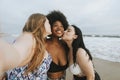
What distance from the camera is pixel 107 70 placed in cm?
929

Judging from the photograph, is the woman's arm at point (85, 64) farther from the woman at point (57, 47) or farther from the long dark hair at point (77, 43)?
the woman at point (57, 47)

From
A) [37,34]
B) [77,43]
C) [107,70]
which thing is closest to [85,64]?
[77,43]

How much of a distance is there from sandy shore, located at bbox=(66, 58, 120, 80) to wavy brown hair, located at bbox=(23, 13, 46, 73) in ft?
16.9

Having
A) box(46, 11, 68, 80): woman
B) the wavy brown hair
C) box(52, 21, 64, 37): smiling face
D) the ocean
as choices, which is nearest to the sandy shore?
the ocean

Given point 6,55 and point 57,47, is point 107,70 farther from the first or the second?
point 6,55

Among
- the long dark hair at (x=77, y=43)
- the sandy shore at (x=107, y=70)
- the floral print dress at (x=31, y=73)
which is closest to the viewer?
the floral print dress at (x=31, y=73)

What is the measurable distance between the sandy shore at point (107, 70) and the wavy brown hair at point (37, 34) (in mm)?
5159

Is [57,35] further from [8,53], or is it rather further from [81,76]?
[8,53]

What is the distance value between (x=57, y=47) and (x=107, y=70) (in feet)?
19.2

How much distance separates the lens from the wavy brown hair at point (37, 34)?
2480 millimetres

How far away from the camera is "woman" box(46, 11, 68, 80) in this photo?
11.6ft

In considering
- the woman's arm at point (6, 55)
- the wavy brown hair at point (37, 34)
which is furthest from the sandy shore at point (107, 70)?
the woman's arm at point (6, 55)

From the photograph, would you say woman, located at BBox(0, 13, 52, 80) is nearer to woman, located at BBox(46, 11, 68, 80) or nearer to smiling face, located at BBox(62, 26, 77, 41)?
woman, located at BBox(46, 11, 68, 80)

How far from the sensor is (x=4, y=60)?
129cm
